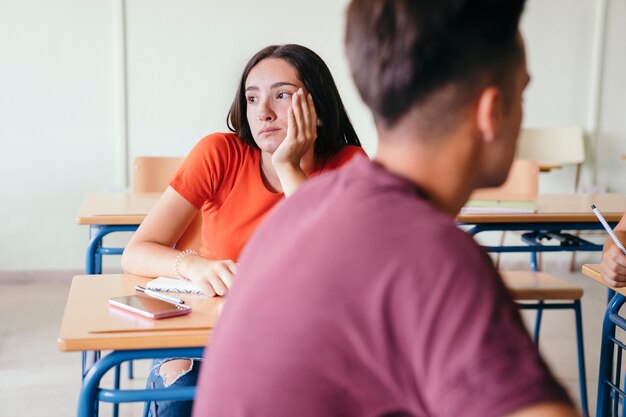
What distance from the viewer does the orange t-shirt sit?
6.02 ft

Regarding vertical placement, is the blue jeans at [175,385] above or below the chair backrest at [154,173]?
below

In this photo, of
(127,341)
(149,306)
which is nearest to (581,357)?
(149,306)

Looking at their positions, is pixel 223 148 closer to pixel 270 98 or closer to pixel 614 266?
pixel 270 98

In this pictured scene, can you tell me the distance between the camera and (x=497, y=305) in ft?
1.70

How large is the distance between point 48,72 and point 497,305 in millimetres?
4355

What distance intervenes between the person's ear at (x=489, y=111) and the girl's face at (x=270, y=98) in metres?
1.19

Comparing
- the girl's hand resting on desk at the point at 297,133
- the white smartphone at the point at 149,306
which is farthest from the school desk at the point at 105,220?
the white smartphone at the point at 149,306

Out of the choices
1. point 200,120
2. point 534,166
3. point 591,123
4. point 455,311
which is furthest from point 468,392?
point 591,123

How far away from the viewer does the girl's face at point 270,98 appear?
1.79 m

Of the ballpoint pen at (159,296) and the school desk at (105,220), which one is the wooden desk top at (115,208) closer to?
the school desk at (105,220)

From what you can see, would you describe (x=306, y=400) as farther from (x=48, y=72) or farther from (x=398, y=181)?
(x=48, y=72)

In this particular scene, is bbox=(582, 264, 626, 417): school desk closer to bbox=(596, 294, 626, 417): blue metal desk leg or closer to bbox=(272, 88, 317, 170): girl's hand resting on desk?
bbox=(596, 294, 626, 417): blue metal desk leg

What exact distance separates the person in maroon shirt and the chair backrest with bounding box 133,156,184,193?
8.19 feet

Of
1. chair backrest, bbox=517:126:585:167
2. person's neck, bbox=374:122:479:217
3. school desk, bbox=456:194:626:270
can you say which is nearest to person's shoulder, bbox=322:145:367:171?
school desk, bbox=456:194:626:270
